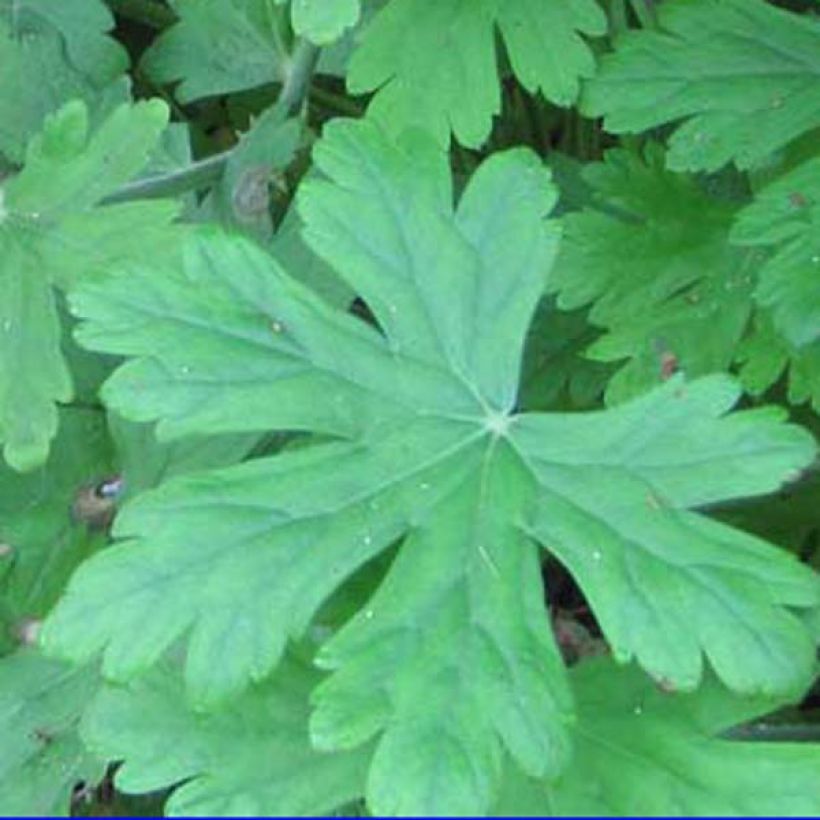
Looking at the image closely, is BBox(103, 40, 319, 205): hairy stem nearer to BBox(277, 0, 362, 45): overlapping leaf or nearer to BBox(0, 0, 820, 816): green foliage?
BBox(0, 0, 820, 816): green foliage

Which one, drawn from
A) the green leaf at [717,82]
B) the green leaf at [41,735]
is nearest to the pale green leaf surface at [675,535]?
the green leaf at [717,82]

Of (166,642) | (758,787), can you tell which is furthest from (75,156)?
(758,787)

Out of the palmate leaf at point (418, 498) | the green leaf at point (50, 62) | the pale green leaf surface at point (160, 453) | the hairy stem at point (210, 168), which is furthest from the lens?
the green leaf at point (50, 62)

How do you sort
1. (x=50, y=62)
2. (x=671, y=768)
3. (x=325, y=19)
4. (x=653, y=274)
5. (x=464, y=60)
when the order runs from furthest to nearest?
(x=50, y=62)
(x=653, y=274)
(x=464, y=60)
(x=325, y=19)
(x=671, y=768)

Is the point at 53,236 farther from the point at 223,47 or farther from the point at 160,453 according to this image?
the point at 223,47

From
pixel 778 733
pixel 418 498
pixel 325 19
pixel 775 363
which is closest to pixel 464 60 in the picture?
pixel 325 19

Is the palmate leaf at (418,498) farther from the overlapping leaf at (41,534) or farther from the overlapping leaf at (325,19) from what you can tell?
the overlapping leaf at (41,534)

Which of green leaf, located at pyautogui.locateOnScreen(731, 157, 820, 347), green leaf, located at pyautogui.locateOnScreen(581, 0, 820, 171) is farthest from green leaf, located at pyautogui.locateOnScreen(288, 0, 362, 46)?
green leaf, located at pyautogui.locateOnScreen(731, 157, 820, 347)
